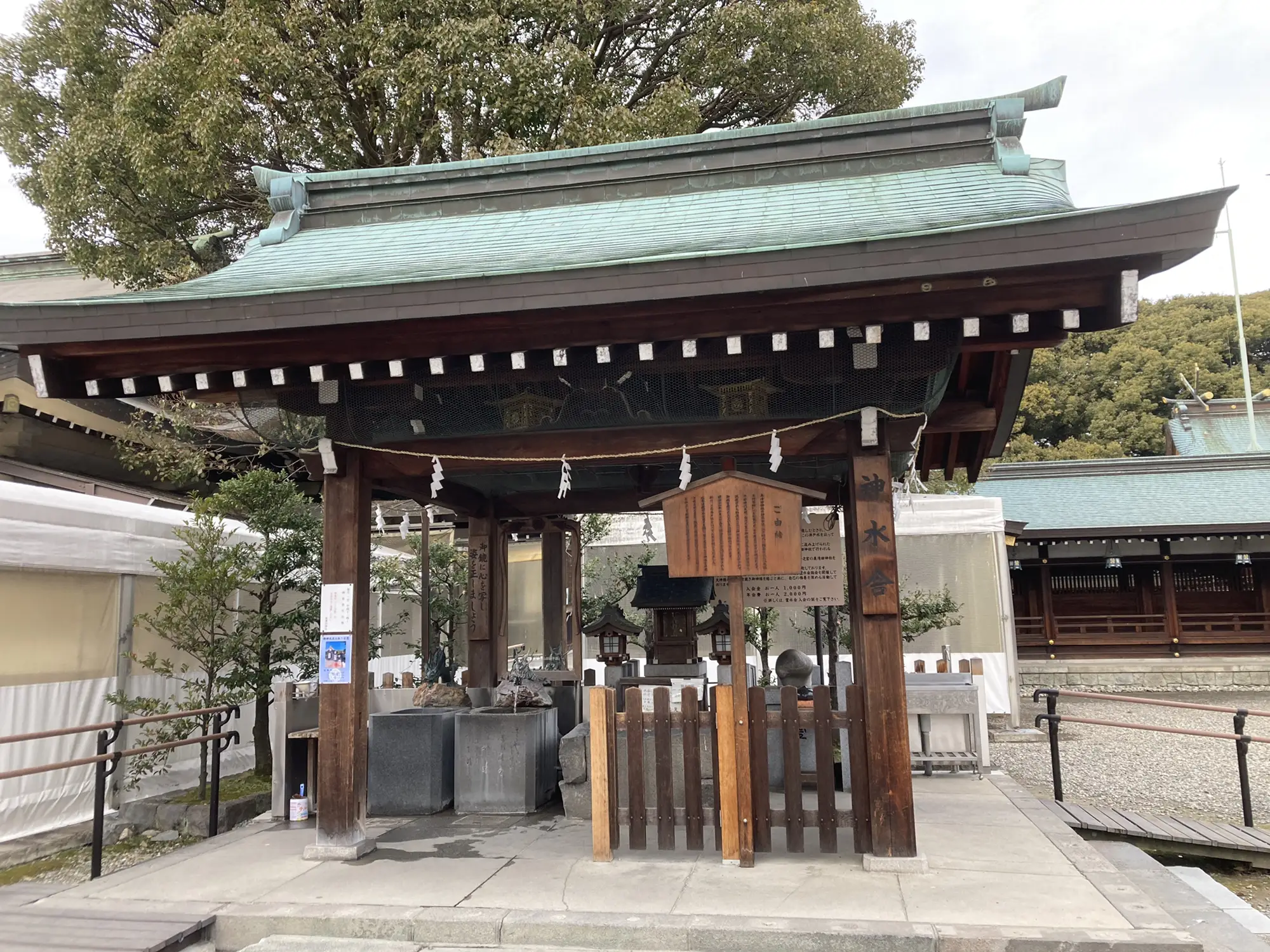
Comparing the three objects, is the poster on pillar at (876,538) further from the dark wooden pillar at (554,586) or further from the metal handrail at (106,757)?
the metal handrail at (106,757)

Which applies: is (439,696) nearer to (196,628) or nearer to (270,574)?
(270,574)

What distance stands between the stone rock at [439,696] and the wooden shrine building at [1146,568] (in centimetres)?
1655

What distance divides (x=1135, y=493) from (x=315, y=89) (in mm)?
21698

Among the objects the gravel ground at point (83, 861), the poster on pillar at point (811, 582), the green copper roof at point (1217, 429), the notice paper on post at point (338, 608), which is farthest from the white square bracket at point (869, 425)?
the green copper roof at point (1217, 429)

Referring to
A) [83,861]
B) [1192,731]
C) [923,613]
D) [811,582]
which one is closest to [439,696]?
[83,861]

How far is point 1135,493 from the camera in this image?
22.4 m

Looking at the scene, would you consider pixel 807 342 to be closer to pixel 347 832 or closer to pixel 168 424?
pixel 347 832

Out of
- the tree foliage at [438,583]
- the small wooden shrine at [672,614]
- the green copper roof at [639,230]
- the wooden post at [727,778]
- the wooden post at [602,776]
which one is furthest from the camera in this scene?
the tree foliage at [438,583]

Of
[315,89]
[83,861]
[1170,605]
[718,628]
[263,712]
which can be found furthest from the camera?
[1170,605]

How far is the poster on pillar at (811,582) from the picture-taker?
6.88 m

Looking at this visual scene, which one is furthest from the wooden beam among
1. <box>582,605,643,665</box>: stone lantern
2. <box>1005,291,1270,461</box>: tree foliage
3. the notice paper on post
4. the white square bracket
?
A: <box>1005,291,1270,461</box>: tree foliage

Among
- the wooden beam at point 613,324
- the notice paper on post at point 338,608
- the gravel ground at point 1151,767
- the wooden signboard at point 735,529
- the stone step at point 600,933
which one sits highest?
the wooden beam at point 613,324

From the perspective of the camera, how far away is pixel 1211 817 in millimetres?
8297

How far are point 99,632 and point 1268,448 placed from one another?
107ft
